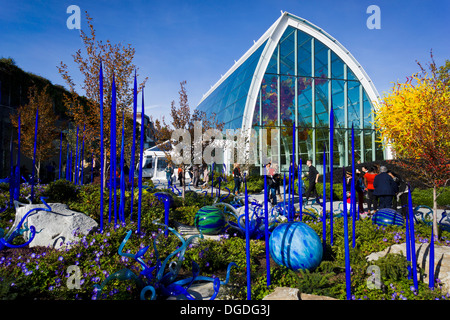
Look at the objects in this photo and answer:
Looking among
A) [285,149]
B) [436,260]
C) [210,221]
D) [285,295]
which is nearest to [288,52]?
[285,149]

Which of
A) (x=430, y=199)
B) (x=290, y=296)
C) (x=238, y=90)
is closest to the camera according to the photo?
(x=290, y=296)

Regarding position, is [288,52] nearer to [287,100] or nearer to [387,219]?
[287,100]

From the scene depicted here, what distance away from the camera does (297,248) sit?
3166mm

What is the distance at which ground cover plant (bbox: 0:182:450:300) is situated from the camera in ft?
8.38

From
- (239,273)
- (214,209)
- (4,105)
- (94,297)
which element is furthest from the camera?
(4,105)

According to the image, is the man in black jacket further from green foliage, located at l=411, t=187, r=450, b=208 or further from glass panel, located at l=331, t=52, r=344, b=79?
glass panel, located at l=331, t=52, r=344, b=79

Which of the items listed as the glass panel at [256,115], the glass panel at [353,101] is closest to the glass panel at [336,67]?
the glass panel at [353,101]

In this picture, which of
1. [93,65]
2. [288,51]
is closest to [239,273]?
[93,65]

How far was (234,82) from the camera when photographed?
20.1 meters

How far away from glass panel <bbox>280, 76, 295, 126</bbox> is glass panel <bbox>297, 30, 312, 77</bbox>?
4.29 feet

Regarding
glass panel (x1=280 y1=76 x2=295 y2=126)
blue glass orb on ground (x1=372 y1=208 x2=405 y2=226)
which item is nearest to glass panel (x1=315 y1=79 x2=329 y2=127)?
glass panel (x1=280 y1=76 x2=295 y2=126)

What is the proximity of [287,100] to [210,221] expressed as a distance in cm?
1312
